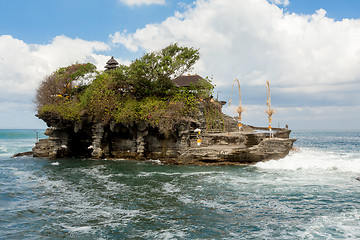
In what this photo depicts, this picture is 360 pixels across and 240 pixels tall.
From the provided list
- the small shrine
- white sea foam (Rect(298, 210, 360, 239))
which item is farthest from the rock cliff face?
white sea foam (Rect(298, 210, 360, 239))

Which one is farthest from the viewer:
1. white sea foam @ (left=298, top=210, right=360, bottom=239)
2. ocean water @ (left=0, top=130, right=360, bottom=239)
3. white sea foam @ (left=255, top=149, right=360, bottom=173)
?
white sea foam @ (left=255, top=149, right=360, bottom=173)

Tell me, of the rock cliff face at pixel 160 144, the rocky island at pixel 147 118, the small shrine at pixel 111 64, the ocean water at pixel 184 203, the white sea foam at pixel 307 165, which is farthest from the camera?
the small shrine at pixel 111 64

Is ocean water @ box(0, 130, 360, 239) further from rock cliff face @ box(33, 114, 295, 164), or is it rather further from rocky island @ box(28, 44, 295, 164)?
rocky island @ box(28, 44, 295, 164)

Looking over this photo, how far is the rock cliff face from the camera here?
84.8ft

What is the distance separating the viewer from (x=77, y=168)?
2511 cm

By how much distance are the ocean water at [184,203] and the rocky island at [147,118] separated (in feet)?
11.8

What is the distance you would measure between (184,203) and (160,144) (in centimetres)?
1569

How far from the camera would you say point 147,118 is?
27.8 m

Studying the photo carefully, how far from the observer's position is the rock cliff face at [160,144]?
25.9 metres

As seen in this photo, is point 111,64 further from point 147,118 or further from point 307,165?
point 307,165

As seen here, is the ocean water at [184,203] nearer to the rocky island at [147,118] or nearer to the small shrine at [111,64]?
the rocky island at [147,118]

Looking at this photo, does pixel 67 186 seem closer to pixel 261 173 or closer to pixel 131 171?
pixel 131 171

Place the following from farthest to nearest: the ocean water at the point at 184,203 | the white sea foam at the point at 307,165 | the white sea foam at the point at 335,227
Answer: the white sea foam at the point at 307,165 < the ocean water at the point at 184,203 < the white sea foam at the point at 335,227

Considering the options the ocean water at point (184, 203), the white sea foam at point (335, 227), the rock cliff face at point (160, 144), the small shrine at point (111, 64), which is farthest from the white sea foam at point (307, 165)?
the small shrine at point (111, 64)
